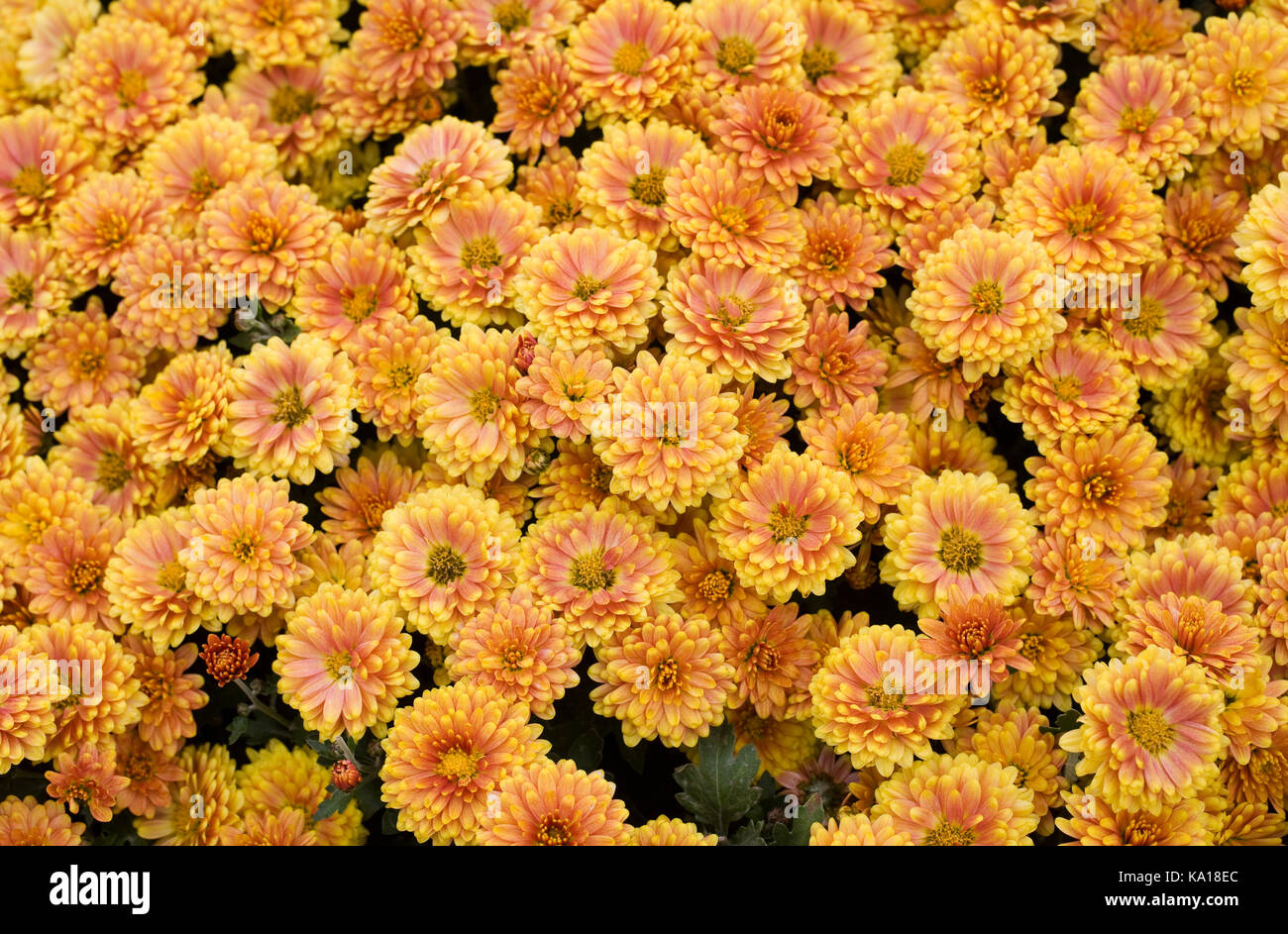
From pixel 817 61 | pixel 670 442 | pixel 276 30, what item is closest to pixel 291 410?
pixel 670 442

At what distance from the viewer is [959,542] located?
2773 mm

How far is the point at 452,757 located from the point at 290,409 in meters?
1.07

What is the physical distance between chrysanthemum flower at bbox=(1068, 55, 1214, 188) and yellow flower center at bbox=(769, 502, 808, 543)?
1.47 meters

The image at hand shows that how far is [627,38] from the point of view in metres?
3.28

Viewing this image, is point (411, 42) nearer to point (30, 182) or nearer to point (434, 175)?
point (434, 175)

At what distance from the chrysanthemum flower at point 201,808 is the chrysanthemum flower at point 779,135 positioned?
2179 millimetres

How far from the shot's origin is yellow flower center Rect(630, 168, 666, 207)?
3.11 metres

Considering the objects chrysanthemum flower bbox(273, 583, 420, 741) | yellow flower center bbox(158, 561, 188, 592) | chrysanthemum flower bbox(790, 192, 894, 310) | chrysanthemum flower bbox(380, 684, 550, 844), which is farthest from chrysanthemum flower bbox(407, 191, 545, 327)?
chrysanthemum flower bbox(380, 684, 550, 844)

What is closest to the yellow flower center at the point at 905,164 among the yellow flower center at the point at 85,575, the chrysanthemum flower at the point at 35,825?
the yellow flower center at the point at 85,575

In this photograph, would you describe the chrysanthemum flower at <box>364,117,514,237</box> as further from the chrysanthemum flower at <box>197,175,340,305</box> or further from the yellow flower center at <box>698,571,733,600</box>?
the yellow flower center at <box>698,571,733,600</box>

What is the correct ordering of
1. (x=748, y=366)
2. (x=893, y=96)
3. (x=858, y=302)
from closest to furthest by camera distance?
(x=748, y=366) → (x=858, y=302) → (x=893, y=96)
